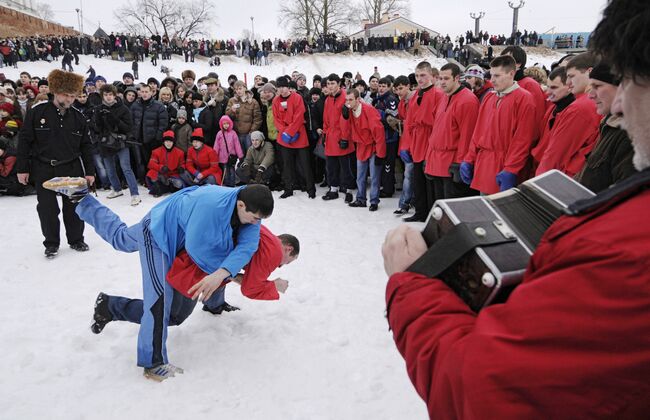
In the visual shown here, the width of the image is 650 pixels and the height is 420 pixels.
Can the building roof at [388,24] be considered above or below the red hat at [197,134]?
above

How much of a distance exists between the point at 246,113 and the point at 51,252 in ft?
13.8

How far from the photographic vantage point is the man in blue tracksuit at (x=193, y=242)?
304cm

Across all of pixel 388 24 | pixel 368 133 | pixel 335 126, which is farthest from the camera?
pixel 388 24

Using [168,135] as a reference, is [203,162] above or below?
below

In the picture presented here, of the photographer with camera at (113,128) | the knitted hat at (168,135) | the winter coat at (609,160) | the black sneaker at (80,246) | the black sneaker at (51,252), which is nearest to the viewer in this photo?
the winter coat at (609,160)

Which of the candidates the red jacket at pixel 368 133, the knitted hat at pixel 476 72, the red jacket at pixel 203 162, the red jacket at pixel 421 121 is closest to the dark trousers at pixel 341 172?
the red jacket at pixel 368 133

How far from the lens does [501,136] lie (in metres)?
4.57

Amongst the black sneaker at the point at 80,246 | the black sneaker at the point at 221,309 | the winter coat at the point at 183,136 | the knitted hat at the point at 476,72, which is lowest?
the black sneaker at the point at 221,309

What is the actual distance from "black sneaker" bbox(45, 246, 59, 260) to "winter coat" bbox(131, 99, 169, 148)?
10.6 feet

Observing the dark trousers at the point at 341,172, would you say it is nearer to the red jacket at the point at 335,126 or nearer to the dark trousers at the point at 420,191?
the red jacket at the point at 335,126

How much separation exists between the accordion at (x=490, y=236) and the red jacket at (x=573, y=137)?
112 inches

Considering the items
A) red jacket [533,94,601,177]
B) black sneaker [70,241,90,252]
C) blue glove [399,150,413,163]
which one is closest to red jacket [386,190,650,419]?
red jacket [533,94,601,177]

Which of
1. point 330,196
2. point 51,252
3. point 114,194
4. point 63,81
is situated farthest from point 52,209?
point 330,196

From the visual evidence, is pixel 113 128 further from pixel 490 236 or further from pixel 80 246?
pixel 490 236
